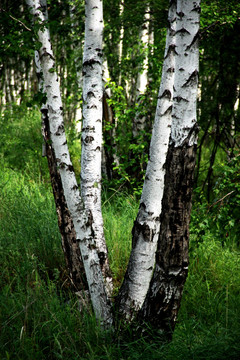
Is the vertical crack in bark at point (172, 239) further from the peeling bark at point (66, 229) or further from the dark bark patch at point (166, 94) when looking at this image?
the peeling bark at point (66, 229)

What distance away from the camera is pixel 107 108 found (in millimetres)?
6371

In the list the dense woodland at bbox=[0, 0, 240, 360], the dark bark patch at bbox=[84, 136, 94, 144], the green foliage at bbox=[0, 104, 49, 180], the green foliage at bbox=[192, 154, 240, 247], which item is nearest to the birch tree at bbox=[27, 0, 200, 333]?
the dark bark patch at bbox=[84, 136, 94, 144]

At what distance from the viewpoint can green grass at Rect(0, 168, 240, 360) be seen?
2285mm

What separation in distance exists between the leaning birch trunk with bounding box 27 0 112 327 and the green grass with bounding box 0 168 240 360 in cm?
17

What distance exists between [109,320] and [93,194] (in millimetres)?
1093

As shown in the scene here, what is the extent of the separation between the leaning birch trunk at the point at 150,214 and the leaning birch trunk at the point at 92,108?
0.55 m

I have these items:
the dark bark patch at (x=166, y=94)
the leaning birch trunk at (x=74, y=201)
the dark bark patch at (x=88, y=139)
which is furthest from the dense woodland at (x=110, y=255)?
the dark bark patch at (x=166, y=94)

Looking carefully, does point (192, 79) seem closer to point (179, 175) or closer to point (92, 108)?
point (179, 175)

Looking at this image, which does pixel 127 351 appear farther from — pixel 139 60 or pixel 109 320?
pixel 139 60

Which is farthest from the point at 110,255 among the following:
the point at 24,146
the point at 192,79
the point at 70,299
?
the point at 24,146

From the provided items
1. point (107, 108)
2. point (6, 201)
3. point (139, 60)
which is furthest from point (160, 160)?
point (107, 108)

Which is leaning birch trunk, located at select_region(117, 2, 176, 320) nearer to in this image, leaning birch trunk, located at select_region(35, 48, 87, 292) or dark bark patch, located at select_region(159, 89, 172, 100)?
dark bark patch, located at select_region(159, 89, 172, 100)

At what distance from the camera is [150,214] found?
278 centimetres

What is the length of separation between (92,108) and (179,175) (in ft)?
3.85
